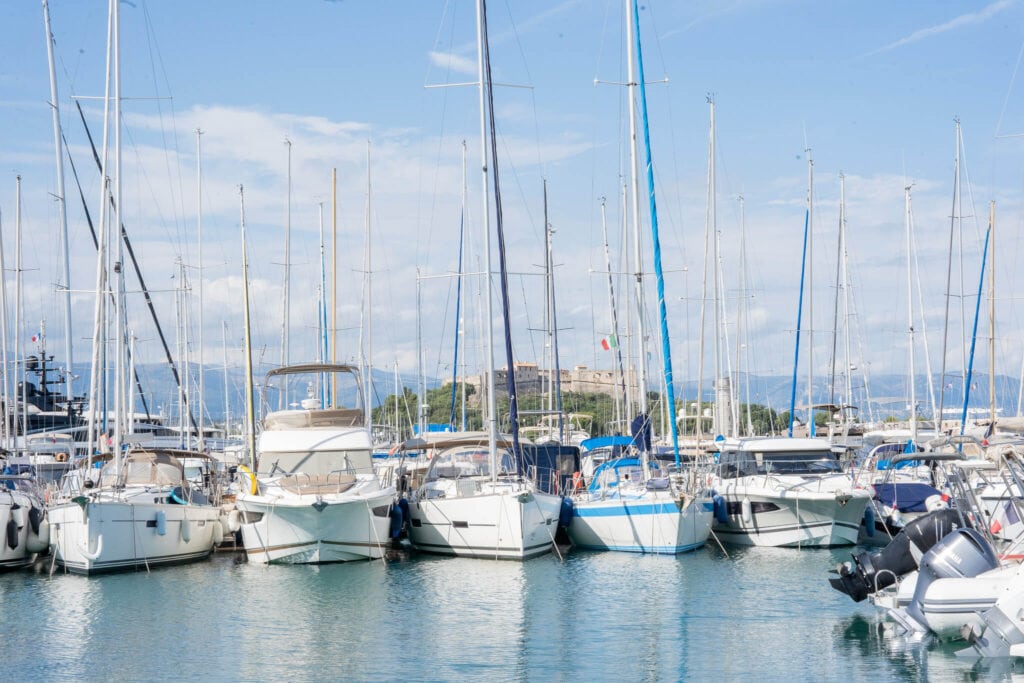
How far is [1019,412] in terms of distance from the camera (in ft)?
146

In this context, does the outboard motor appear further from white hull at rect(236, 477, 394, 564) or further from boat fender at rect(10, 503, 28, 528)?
boat fender at rect(10, 503, 28, 528)

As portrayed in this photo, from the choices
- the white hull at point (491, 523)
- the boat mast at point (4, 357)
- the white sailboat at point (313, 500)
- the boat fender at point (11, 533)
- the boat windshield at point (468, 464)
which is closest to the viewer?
the boat fender at point (11, 533)

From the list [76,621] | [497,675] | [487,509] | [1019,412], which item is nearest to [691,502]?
[487,509]

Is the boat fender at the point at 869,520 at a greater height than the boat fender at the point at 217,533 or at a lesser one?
lesser

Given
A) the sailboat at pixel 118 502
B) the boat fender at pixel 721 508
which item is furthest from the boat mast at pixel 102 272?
the boat fender at pixel 721 508

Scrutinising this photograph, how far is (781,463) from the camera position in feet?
94.0

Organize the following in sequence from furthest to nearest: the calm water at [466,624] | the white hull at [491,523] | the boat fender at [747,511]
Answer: the boat fender at [747,511] → the white hull at [491,523] → the calm water at [466,624]

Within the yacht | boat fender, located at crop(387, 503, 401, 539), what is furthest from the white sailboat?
the yacht

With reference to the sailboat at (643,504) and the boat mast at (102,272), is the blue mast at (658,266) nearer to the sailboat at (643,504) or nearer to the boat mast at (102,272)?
the sailboat at (643,504)

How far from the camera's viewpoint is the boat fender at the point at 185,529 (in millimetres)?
26344

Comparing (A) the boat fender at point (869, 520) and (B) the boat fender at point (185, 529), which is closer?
(B) the boat fender at point (185, 529)

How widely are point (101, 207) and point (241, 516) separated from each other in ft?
32.0

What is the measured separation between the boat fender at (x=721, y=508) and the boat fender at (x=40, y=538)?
15416 mm

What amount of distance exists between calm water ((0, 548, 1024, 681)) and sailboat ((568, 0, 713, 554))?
0.68m
